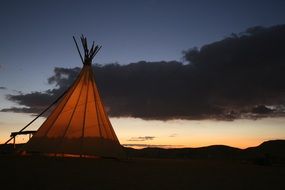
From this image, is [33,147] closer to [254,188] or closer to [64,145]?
[64,145]

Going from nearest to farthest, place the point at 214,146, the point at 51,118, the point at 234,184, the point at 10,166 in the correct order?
1. the point at 234,184
2. the point at 10,166
3. the point at 51,118
4. the point at 214,146

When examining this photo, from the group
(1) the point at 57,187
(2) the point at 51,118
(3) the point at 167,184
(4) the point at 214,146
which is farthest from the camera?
(4) the point at 214,146

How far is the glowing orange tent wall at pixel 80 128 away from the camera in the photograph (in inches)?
698

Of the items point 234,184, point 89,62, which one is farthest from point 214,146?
point 234,184

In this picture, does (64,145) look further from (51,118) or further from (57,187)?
(57,187)

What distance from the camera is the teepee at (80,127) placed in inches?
698

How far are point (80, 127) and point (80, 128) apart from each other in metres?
0.05

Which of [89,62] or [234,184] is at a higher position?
[89,62]

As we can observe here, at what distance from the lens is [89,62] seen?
20.1 meters

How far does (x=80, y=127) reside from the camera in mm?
18250

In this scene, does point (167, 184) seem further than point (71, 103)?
No

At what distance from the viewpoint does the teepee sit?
58.1 ft

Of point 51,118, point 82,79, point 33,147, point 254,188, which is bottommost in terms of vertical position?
point 254,188

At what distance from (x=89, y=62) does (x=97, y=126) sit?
374 centimetres
